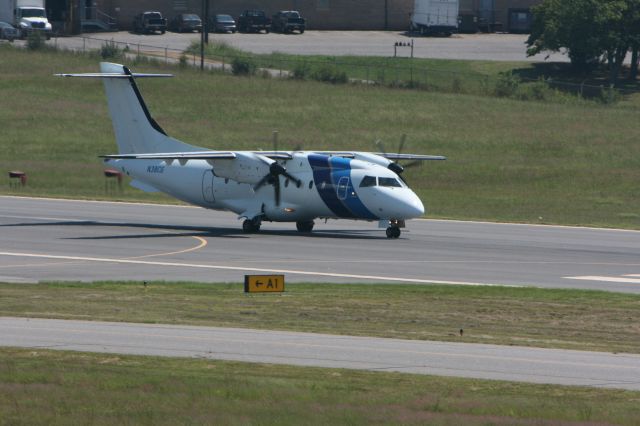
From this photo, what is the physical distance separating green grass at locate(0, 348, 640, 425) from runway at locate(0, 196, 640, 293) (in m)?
14.3

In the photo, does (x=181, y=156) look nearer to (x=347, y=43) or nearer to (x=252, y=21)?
(x=347, y=43)

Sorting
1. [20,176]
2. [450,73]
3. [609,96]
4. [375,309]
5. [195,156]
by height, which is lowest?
[20,176]

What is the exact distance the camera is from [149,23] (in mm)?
114125

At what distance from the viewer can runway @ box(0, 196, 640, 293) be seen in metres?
33.1

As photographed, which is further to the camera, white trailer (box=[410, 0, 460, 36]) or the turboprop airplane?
white trailer (box=[410, 0, 460, 36])

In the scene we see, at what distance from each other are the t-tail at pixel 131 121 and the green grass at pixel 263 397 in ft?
100

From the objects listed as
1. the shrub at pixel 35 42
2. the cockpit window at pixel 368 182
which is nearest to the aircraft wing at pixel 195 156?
the cockpit window at pixel 368 182

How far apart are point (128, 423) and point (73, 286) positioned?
1555cm

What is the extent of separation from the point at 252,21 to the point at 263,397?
10665 cm

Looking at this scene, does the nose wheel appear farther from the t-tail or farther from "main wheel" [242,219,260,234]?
the t-tail

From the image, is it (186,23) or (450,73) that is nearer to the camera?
(450,73)

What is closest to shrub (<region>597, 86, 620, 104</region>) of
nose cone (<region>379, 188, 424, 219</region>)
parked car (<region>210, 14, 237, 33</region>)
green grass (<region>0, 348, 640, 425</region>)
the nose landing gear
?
parked car (<region>210, 14, 237, 33</region>)

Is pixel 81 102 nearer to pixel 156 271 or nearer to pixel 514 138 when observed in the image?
pixel 514 138

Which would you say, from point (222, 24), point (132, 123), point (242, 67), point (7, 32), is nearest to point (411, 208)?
point (132, 123)
